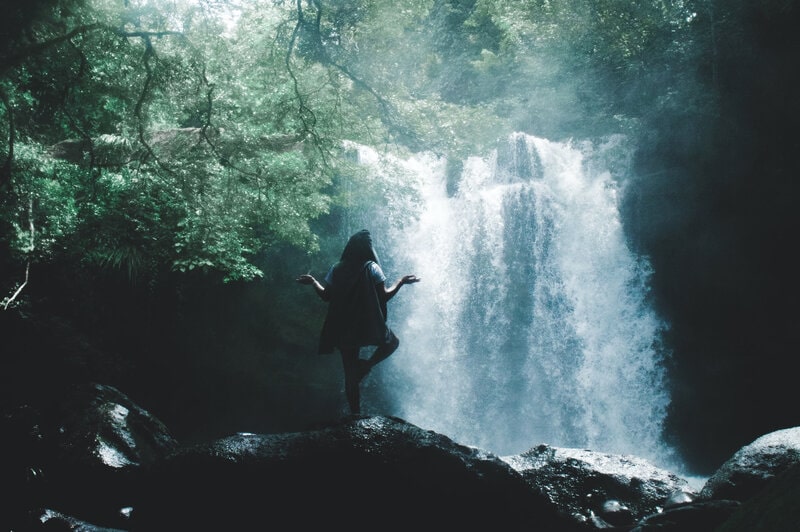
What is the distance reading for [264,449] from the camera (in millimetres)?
3016

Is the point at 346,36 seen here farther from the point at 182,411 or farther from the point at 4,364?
the point at 182,411

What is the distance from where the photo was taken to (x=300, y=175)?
8234mm

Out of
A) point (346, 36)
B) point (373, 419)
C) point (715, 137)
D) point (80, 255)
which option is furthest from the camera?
point (715, 137)

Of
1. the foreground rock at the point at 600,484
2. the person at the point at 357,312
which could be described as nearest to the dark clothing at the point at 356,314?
the person at the point at 357,312

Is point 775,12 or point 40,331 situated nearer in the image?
point 40,331

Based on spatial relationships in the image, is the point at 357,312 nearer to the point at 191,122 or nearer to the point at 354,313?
the point at 354,313

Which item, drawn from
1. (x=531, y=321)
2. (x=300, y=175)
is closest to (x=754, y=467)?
(x=300, y=175)

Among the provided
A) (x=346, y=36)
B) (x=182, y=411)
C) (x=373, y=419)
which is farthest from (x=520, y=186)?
(x=373, y=419)

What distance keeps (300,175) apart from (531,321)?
890 cm

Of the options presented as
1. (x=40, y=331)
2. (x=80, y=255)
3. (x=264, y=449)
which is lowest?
(x=264, y=449)

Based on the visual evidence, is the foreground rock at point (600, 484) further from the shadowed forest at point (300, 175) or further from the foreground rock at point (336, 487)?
the shadowed forest at point (300, 175)

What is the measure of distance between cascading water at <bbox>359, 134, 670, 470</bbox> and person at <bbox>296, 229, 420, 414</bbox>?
8.06 meters

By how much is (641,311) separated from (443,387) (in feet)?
20.0

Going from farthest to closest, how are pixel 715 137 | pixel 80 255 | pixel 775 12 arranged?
pixel 715 137
pixel 775 12
pixel 80 255
